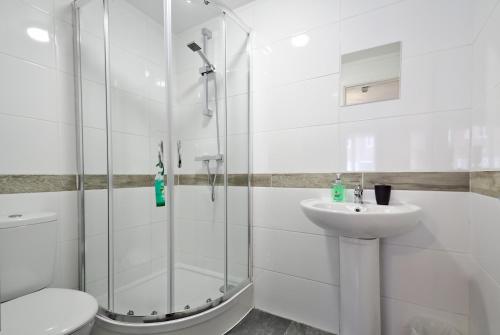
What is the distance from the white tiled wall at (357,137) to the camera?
1115 millimetres

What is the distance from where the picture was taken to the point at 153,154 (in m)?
1.29

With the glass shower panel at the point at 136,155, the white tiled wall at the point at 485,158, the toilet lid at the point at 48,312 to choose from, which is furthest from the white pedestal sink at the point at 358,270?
Result: the toilet lid at the point at 48,312

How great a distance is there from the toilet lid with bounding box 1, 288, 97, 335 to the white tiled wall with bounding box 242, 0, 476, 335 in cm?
108

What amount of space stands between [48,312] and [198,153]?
3.49 ft

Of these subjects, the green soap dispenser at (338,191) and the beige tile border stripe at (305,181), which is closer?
the beige tile border stripe at (305,181)

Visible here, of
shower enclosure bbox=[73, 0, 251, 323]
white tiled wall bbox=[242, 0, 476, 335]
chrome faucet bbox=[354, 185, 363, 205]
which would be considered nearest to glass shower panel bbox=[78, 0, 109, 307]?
shower enclosure bbox=[73, 0, 251, 323]

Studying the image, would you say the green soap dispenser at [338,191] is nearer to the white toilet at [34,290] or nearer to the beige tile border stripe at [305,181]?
the beige tile border stripe at [305,181]

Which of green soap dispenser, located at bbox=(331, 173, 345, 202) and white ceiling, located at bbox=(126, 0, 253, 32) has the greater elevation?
white ceiling, located at bbox=(126, 0, 253, 32)

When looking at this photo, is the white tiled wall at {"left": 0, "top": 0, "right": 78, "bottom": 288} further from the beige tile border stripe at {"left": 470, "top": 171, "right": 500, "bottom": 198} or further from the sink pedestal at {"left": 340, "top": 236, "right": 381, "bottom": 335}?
the beige tile border stripe at {"left": 470, "top": 171, "right": 500, "bottom": 198}

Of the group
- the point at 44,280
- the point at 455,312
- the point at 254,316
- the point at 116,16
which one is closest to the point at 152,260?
the point at 44,280

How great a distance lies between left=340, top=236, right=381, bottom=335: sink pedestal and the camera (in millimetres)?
1113

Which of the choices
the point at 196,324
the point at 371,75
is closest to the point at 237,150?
the point at 371,75

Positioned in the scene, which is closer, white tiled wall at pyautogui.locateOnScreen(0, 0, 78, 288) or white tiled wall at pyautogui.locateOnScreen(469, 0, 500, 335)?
white tiled wall at pyautogui.locateOnScreen(469, 0, 500, 335)

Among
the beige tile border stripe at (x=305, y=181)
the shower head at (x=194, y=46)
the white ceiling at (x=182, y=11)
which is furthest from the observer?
the shower head at (x=194, y=46)
